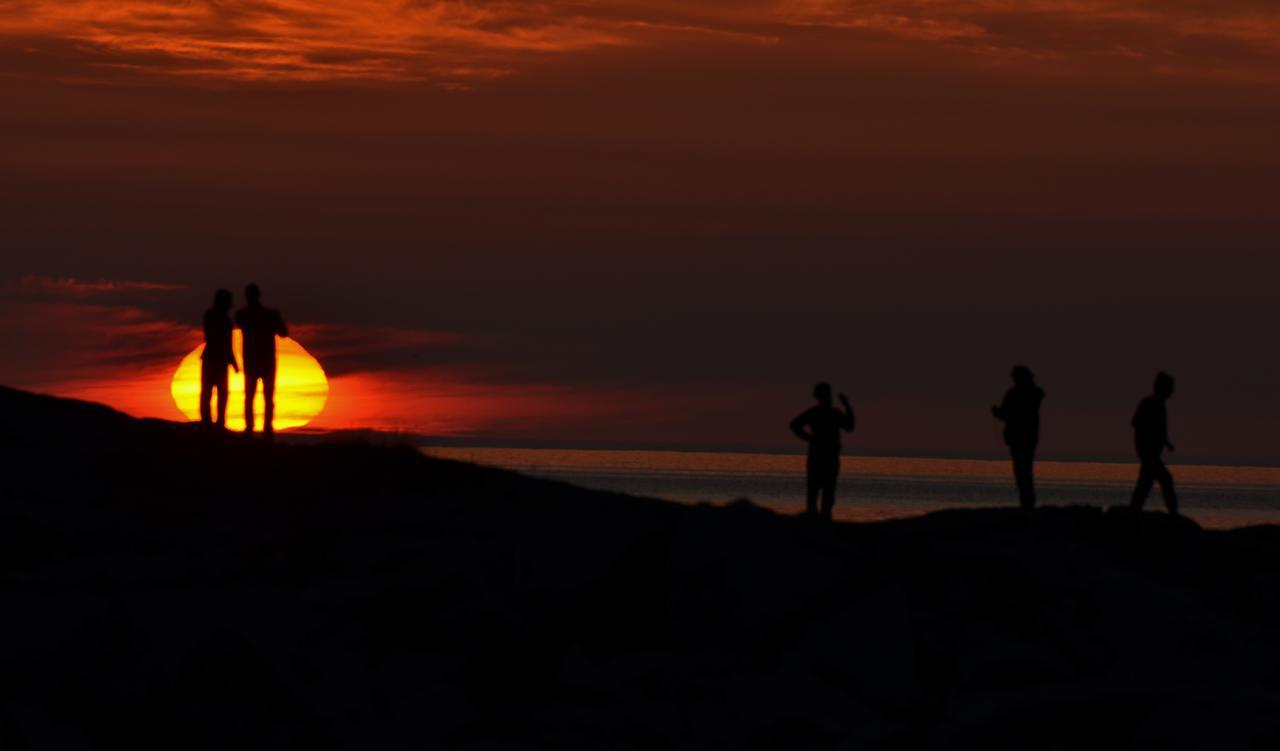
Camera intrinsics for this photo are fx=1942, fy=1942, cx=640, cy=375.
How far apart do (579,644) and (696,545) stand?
123 cm

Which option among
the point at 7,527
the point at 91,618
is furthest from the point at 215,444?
the point at 91,618

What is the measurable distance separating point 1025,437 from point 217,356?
8727mm

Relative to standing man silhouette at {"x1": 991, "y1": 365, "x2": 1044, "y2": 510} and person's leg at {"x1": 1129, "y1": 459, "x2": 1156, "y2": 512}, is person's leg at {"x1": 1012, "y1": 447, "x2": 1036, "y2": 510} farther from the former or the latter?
person's leg at {"x1": 1129, "y1": 459, "x2": 1156, "y2": 512}

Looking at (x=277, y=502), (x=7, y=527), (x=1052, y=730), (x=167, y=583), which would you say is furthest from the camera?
(x=277, y=502)

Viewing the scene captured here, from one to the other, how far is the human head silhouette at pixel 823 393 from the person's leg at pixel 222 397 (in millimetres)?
6439

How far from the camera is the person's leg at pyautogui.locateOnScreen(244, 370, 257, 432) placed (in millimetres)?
20969

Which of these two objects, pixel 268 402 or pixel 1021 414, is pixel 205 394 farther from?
pixel 1021 414

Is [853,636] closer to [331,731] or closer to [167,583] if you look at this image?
[331,731]

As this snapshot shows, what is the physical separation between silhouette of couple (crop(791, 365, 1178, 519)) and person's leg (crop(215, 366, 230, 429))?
6.26 meters

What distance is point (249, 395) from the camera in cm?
2148

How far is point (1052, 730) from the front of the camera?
11602 millimetres

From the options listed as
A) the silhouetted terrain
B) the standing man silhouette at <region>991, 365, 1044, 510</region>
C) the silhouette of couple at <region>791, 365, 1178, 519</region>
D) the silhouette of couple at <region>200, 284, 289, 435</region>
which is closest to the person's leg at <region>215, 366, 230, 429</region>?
the silhouette of couple at <region>200, 284, 289, 435</region>

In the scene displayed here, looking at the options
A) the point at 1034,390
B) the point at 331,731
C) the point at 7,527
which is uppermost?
the point at 1034,390

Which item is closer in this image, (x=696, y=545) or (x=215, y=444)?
(x=696, y=545)
